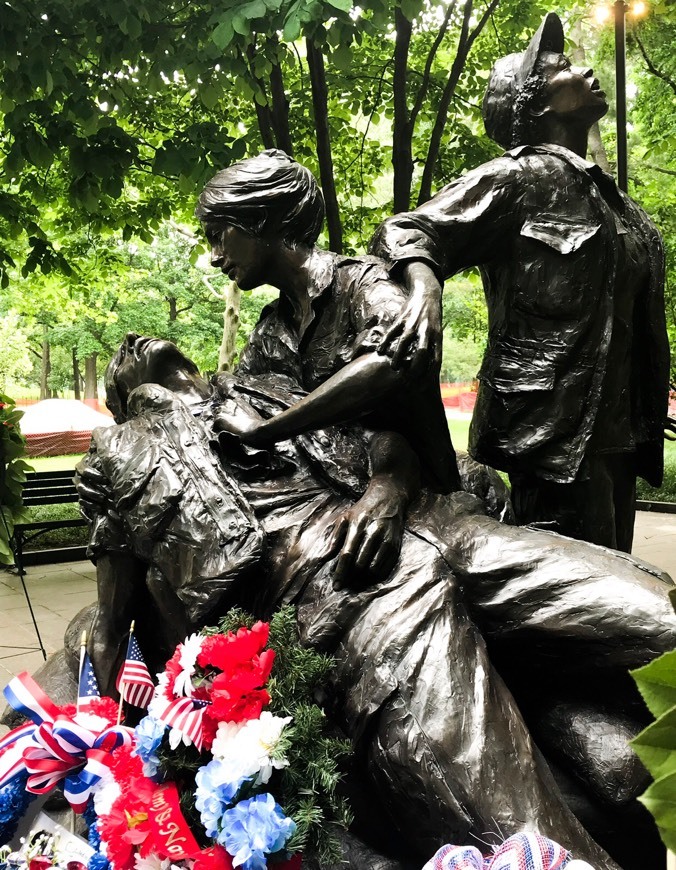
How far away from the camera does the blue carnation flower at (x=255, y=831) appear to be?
172cm

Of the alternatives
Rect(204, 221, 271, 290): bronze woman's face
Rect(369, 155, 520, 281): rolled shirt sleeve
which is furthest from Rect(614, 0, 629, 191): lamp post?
Rect(204, 221, 271, 290): bronze woman's face

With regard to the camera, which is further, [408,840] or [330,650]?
[330,650]

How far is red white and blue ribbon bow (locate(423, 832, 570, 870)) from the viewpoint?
1.57 meters

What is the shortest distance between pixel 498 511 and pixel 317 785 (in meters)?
1.48

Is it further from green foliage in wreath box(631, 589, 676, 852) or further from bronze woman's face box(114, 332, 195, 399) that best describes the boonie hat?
green foliage in wreath box(631, 589, 676, 852)

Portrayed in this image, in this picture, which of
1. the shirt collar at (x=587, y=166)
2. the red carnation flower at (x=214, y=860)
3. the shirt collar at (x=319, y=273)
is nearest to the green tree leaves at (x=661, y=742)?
the red carnation flower at (x=214, y=860)

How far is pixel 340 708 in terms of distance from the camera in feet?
7.06

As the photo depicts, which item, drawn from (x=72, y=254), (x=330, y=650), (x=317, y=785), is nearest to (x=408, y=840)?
(x=317, y=785)

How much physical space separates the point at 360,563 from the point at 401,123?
5.34m

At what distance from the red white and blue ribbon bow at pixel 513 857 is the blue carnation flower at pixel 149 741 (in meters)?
0.69

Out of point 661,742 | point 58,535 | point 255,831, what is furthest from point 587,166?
point 58,535

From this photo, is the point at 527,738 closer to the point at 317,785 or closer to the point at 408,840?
the point at 408,840

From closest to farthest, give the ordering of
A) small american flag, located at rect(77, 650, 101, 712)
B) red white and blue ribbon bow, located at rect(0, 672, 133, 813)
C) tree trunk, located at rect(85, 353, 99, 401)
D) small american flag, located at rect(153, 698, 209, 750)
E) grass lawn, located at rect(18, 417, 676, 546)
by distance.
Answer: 1. small american flag, located at rect(153, 698, 209, 750)
2. red white and blue ribbon bow, located at rect(0, 672, 133, 813)
3. small american flag, located at rect(77, 650, 101, 712)
4. grass lawn, located at rect(18, 417, 676, 546)
5. tree trunk, located at rect(85, 353, 99, 401)

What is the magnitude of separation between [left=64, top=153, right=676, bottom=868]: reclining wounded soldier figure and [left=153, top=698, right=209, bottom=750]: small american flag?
0.37 metres
